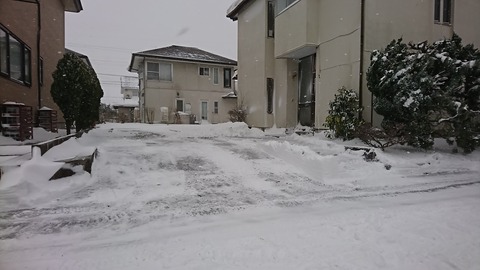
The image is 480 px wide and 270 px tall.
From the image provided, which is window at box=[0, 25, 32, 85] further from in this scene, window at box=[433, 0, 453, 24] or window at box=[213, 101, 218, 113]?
window at box=[213, 101, 218, 113]

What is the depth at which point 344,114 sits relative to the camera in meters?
7.98

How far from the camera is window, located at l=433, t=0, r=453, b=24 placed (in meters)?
9.84

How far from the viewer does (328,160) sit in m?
5.44

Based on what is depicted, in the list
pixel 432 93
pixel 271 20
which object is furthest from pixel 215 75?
pixel 432 93

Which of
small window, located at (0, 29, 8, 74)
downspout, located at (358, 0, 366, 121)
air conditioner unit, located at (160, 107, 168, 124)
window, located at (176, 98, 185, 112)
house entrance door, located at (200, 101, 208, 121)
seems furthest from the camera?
house entrance door, located at (200, 101, 208, 121)

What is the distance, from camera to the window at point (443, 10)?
9.84 metres

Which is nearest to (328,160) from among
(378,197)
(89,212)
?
(378,197)

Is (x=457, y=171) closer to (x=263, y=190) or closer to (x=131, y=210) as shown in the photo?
(x=263, y=190)

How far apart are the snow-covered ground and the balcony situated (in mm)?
5062

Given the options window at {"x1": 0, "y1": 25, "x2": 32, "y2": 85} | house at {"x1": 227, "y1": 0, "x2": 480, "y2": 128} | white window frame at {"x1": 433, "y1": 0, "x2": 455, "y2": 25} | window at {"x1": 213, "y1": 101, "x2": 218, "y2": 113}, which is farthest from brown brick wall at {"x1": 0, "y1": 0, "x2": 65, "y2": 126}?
window at {"x1": 213, "y1": 101, "x2": 218, "y2": 113}

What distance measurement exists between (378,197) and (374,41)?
566cm

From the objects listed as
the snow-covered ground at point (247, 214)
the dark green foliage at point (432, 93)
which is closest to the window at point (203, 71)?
the dark green foliage at point (432, 93)

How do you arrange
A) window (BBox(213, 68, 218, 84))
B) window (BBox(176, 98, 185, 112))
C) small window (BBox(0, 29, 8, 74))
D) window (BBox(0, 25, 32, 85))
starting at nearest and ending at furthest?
1. small window (BBox(0, 29, 8, 74))
2. window (BBox(0, 25, 32, 85))
3. window (BBox(176, 98, 185, 112))
4. window (BBox(213, 68, 218, 84))

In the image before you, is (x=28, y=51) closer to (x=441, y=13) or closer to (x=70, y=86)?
(x=70, y=86)
